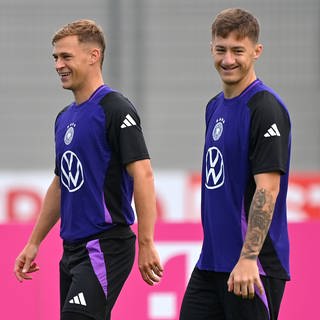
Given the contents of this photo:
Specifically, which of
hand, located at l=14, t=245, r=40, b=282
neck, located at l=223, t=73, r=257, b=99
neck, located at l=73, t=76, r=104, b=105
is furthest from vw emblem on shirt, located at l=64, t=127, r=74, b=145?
neck, located at l=223, t=73, r=257, b=99

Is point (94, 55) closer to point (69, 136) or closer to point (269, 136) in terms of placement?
point (69, 136)

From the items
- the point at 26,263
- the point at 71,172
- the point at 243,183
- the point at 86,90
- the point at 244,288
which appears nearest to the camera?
the point at 244,288

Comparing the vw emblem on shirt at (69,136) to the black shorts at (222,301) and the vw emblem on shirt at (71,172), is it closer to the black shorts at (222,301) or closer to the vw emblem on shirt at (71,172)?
the vw emblem on shirt at (71,172)

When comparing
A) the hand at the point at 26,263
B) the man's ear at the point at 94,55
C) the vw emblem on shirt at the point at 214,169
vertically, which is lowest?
the hand at the point at 26,263

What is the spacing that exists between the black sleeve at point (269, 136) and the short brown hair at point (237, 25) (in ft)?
0.92

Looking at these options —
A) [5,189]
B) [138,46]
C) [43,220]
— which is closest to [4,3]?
[138,46]

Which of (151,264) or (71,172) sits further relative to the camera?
(71,172)

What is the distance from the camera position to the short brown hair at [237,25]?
13.6 feet

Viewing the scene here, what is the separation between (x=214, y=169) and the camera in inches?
166

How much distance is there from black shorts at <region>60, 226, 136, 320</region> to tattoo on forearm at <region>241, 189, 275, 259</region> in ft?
2.82

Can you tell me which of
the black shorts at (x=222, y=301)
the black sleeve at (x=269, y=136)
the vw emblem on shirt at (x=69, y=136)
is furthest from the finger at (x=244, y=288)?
the vw emblem on shirt at (x=69, y=136)

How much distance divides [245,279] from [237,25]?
1.05 metres

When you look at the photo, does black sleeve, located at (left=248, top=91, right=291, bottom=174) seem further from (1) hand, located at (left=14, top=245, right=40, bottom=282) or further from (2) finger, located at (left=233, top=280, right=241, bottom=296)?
(1) hand, located at (left=14, top=245, right=40, bottom=282)

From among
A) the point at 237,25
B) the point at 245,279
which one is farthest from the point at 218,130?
the point at 245,279
